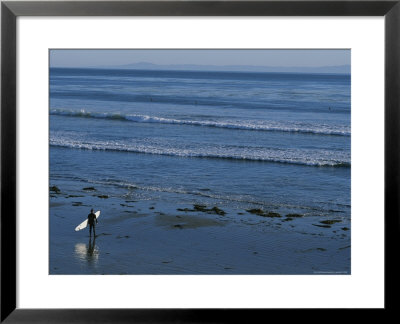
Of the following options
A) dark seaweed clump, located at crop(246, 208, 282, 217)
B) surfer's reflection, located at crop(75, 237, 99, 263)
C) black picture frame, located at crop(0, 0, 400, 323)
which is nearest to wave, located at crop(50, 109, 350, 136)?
dark seaweed clump, located at crop(246, 208, 282, 217)

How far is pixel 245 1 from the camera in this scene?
338 centimetres

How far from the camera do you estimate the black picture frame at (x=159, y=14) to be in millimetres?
3385

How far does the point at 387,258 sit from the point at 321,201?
6.10 meters

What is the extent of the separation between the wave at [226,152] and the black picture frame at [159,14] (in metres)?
8.16

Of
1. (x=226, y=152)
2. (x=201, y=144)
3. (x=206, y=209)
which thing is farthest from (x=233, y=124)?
(x=206, y=209)

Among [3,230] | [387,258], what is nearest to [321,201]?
[387,258]

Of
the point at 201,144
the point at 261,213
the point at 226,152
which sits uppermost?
the point at 201,144

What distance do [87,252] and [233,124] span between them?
30.0ft

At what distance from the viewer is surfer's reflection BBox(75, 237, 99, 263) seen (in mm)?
5809

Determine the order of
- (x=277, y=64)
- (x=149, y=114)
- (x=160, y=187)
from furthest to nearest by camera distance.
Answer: (x=277, y=64) < (x=149, y=114) < (x=160, y=187)

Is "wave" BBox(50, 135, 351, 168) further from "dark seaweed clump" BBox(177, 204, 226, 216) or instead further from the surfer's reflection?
the surfer's reflection

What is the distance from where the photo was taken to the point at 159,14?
344 centimetres

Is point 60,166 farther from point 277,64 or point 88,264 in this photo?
point 277,64

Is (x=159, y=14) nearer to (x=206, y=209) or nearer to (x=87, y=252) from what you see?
(x=87, y=252)
